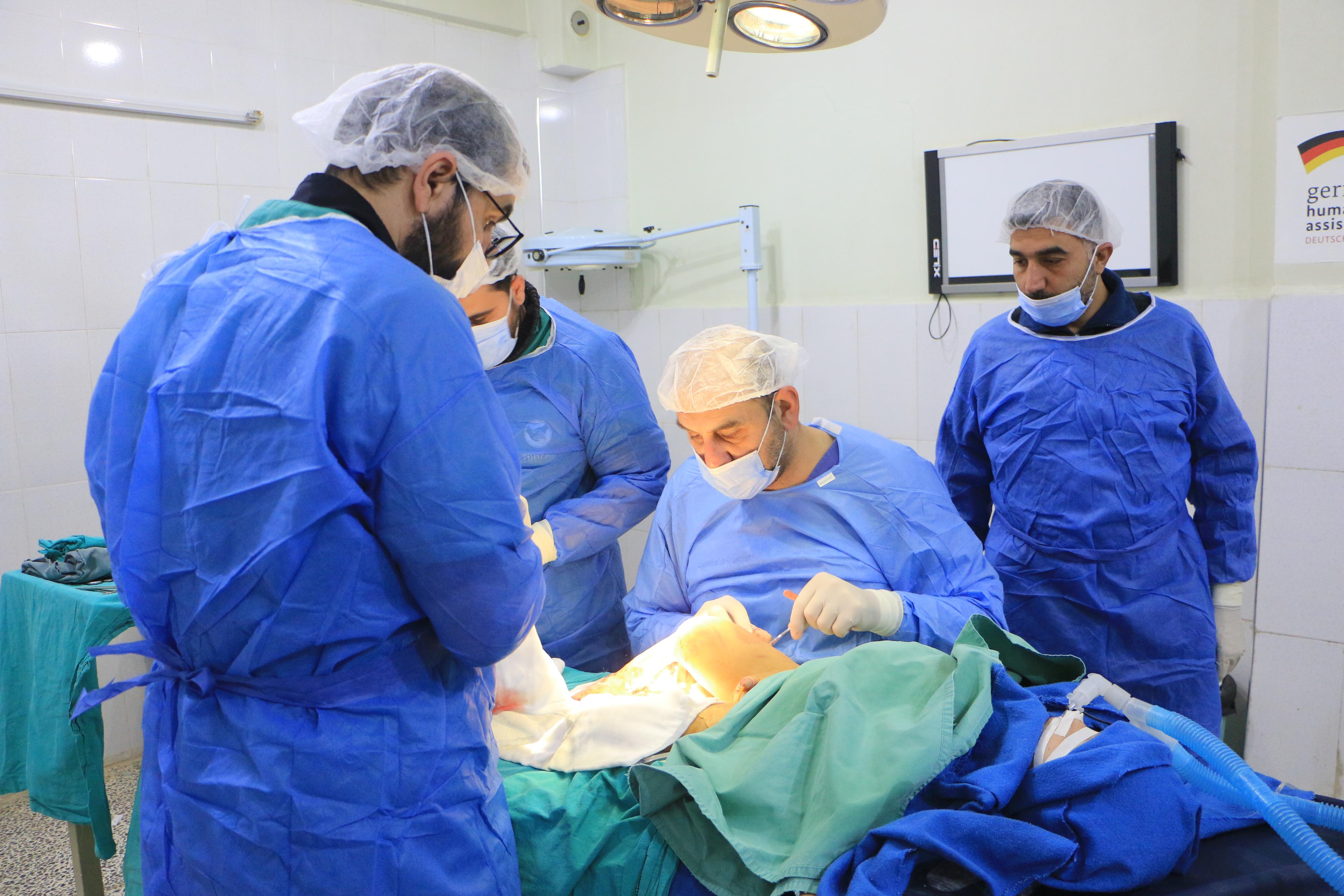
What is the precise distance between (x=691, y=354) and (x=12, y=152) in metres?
2.74

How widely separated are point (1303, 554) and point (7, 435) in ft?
13.9

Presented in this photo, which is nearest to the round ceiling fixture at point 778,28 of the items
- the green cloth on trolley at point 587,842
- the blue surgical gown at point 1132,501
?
the blue surgical gown at point 1132,501

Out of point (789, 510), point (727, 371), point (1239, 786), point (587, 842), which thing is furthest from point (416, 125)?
point (1239, 786)

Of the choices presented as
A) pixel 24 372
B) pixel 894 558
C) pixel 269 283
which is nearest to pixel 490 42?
pixel 24 372

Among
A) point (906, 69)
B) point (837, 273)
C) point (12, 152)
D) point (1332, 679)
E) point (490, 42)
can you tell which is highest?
point (490, 42)

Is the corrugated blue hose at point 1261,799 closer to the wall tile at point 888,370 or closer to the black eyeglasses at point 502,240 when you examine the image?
the black eyeglasses at point 502,240

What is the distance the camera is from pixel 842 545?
2.07 m

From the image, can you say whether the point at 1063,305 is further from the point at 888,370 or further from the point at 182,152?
the point at 182,152

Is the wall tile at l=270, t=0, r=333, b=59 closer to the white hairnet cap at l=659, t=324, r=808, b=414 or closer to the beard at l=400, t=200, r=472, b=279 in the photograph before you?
the white hairnet cap at l=659, t=324, r=808, b=414

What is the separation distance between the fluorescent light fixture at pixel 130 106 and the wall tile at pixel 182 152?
1.5 inches

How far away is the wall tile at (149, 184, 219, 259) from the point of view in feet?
12.0

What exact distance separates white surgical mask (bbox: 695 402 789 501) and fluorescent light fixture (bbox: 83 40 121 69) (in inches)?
114

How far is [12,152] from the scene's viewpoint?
3326mm

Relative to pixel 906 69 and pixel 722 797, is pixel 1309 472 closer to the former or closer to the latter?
pixel 906 69
